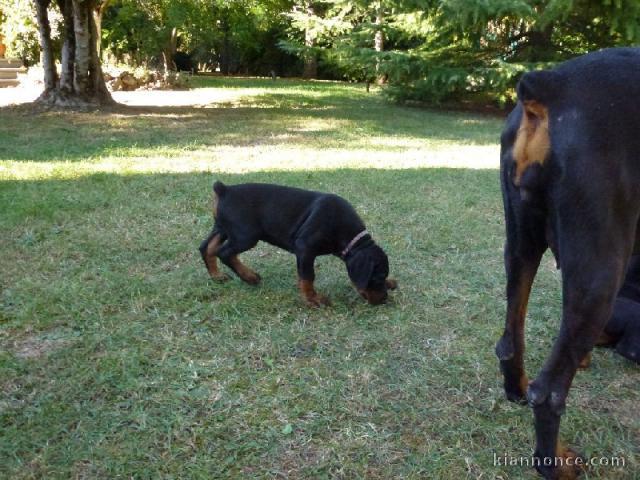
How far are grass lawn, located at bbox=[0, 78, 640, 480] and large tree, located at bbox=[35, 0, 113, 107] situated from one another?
25.0 ft

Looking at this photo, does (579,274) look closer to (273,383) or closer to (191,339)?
(273,383)

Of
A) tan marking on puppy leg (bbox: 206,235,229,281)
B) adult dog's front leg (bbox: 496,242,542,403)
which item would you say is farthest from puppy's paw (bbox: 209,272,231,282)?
adult dog's front leg (bbox: 496,242,542,403)

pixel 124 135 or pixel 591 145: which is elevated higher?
pixel 591 145

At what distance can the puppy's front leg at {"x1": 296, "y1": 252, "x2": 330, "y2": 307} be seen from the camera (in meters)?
3.94

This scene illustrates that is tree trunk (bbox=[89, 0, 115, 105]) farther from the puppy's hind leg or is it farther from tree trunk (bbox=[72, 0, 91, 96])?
the puppy's hind leg

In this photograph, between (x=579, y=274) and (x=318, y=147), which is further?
(x=318, y=147)

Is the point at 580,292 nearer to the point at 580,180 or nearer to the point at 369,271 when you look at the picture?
the point at 580,180

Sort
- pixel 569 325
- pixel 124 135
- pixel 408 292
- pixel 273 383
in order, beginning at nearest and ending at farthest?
pixel 569 325, pixel 273 383, pixel 408 292, pixel 124 135

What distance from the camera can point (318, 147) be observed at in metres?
9.94

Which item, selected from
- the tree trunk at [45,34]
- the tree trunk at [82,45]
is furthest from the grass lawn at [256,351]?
the tree trunk at [45,34]

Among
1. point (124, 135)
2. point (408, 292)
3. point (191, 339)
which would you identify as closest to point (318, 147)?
point (124, 135)

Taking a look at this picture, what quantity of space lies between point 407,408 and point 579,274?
3.90 feet

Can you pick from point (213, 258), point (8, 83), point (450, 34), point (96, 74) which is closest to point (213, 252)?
point (213, 258)

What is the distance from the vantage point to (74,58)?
14.0m
